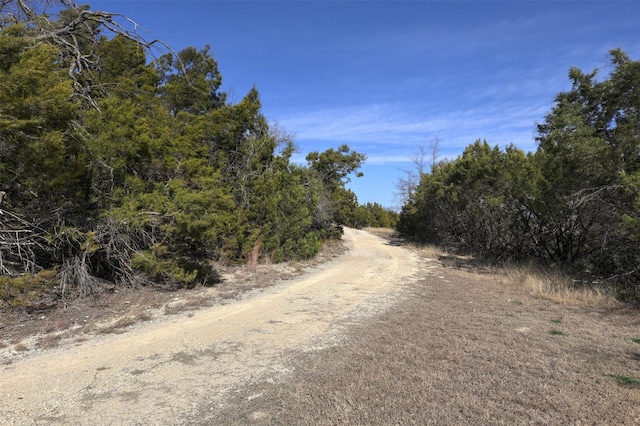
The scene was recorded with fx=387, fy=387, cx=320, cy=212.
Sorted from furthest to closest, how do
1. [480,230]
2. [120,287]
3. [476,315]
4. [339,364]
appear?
[480,230], [120,287], [476,315], [339,364]

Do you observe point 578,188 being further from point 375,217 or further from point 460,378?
point 375,217

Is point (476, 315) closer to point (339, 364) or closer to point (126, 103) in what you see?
point (339, 364)

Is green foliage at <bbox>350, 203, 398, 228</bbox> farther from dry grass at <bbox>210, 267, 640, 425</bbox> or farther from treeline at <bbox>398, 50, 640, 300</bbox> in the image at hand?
dry grass at <bbox>210, 267, 640, 425</bbox>

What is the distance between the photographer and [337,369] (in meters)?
5.21

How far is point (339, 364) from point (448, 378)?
4.78ft

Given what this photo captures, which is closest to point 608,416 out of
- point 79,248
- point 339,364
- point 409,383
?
point 409,383

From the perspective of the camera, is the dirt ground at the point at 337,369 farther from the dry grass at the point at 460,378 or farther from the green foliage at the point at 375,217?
the green foliage at the point at 375,217

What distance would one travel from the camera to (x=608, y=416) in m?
3.78

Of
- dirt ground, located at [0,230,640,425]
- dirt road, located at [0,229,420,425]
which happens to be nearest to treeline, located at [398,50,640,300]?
dirt ground, located at [0,230,640,425]

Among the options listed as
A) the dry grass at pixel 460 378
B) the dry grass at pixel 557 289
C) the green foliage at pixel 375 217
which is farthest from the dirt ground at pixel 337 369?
the green foliage at pixel 375 217

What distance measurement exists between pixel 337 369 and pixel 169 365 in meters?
2.30

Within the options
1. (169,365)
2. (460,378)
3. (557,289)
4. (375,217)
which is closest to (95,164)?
(169,365)

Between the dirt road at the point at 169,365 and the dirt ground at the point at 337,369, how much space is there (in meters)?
0.02

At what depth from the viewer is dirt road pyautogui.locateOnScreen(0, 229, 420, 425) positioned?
4070 mm
